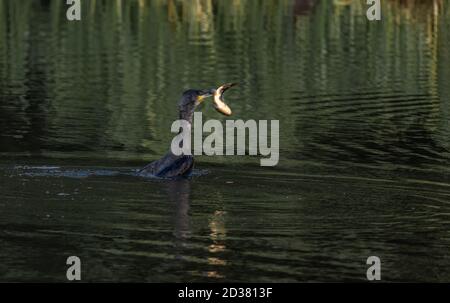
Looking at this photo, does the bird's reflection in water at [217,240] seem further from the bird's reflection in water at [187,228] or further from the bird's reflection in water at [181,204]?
the bird's reflection in water at [181,204]

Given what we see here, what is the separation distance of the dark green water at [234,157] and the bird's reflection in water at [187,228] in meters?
0.02

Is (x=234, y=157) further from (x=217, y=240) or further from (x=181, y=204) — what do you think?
(x=217, y=240)

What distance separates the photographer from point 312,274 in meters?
9.61

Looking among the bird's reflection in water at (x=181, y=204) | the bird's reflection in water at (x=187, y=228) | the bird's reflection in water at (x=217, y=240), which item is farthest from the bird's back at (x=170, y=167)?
the bird's reflection in water at (x=217, y=240)

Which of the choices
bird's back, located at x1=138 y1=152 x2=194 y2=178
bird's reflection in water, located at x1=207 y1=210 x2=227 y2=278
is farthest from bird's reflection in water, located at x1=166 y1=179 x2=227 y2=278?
bird's back, located at x1=138 y1=152 x2=194 y2=178

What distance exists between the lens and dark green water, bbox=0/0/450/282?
33.5ft

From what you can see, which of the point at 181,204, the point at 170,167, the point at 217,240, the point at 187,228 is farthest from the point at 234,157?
the point at 217,240

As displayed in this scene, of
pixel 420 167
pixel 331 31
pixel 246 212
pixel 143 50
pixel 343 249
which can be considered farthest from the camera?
pixel 331 31

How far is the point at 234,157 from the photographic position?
47.0ft

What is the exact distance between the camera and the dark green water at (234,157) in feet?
33.5

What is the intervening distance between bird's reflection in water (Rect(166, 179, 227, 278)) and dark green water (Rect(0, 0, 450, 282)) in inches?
0.8

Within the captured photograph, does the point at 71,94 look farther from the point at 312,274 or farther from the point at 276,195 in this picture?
the point at 312,274

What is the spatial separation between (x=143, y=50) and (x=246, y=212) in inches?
486

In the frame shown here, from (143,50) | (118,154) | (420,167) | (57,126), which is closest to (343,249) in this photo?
(420,167)
